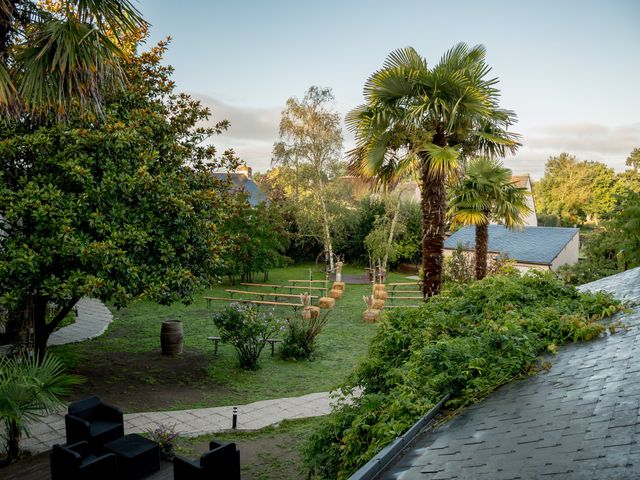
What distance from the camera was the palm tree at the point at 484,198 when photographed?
16641mm

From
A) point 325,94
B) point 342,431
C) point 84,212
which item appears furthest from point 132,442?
point 325,94

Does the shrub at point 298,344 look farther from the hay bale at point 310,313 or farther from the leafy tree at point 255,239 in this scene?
the leafy tree at point 255,239

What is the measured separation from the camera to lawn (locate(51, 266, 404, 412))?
33.3 feet

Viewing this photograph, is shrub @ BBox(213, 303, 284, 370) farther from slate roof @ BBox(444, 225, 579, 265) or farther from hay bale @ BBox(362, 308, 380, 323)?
slate roof @ BBox(444, 225, 579, 265)

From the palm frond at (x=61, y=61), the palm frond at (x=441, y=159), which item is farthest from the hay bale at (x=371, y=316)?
the palm frond at (x=61, y=61)

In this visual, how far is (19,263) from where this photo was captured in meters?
7.85

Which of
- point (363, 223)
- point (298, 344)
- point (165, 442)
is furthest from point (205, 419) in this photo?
point (363, 223)

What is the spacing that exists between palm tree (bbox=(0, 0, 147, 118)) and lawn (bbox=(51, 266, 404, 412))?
6.08 meters

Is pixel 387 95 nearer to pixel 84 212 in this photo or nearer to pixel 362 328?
pixel 84 212

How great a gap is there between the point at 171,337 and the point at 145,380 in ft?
6.12

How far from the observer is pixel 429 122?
1080cm

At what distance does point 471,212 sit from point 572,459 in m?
14.7

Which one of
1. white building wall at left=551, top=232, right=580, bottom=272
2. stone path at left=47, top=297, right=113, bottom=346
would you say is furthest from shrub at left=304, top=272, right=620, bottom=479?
white building wall at left=551, top=232, right=580, bottom=272

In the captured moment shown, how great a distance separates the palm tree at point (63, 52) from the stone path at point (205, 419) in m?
5.47
